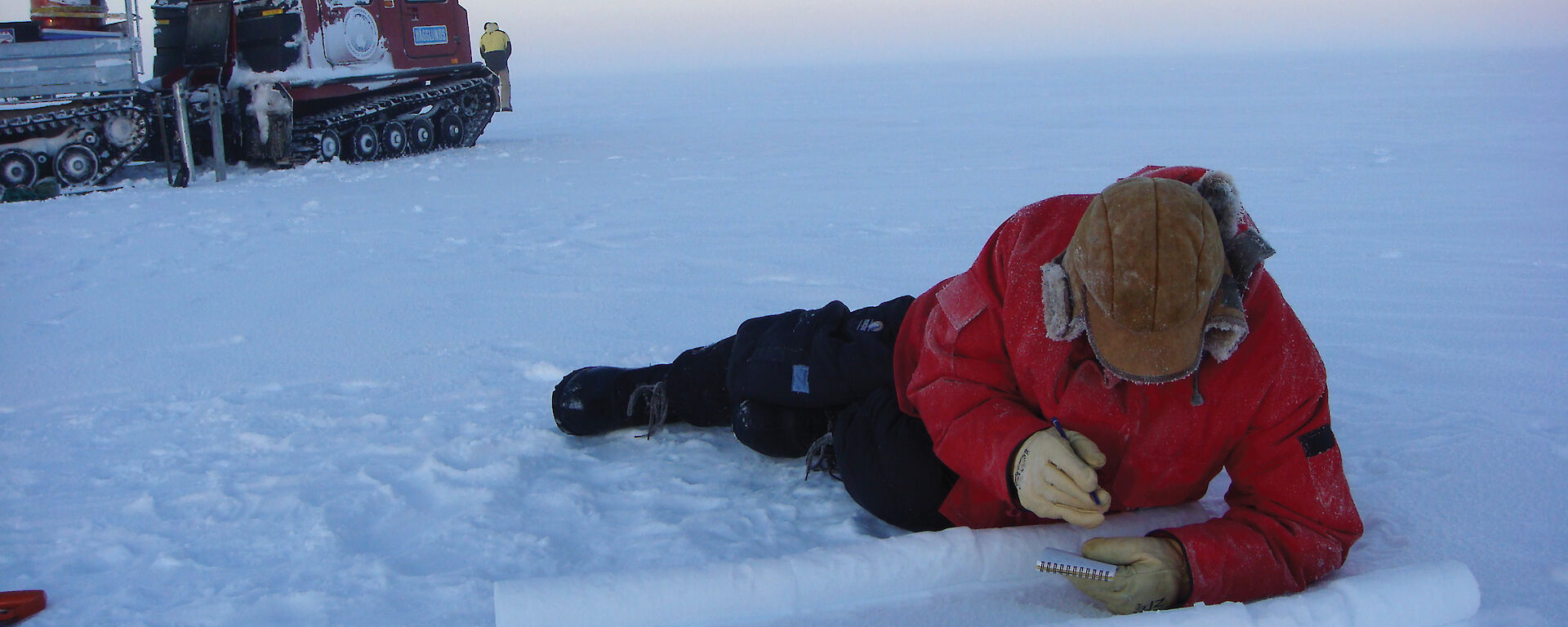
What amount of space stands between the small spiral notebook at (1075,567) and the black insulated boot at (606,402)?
118cm

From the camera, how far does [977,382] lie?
177 cm

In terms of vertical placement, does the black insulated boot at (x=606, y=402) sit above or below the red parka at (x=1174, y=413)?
below

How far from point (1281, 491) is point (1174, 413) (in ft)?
0.68

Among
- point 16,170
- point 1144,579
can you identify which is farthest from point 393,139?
point 1144,579

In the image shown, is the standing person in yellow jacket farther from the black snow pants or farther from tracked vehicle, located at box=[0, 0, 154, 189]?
the black snow pants

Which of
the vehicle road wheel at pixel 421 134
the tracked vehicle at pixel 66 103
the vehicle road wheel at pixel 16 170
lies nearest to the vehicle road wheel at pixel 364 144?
the vehicle road wheel at pixel 421 134

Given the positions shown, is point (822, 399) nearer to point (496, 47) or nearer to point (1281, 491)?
point (1281, 491)

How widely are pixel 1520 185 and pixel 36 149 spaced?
10242mm

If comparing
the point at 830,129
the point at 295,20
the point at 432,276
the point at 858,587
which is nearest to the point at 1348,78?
the point at 830,129

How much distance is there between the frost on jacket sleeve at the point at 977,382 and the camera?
1.70 meters

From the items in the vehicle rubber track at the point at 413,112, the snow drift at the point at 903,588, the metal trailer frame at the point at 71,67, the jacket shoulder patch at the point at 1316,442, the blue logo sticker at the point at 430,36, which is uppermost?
the blue logo sticker at the point at 430,36

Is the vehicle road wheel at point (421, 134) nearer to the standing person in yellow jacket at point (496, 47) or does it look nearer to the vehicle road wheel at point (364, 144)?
the vehicle road wheel at point (364, 144)

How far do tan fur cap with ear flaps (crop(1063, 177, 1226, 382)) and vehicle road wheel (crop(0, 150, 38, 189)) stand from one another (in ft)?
27.8

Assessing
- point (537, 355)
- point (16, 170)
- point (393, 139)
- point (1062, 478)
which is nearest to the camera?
point (1062, 478)
